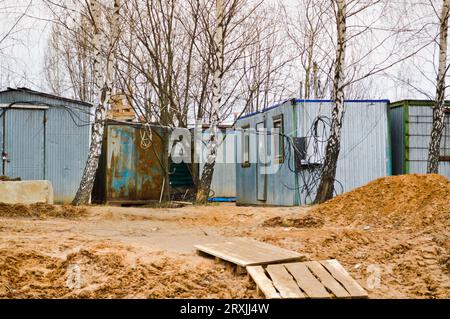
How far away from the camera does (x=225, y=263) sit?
6230 millimetres

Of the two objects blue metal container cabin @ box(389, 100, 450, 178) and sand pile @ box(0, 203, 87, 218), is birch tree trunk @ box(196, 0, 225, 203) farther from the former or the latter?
blue metal container cabin @ box(389, 100, 450, 178)

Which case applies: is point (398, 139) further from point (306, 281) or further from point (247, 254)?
point (306, 281)

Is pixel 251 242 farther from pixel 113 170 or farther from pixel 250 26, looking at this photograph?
pixel 250 26

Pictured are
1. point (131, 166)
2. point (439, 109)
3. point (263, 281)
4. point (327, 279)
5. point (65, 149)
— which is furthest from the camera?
point (131, 166)

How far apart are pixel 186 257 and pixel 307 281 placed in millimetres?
1706

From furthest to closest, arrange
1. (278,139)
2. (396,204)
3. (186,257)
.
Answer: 1. (278,139)
2. (396,204)
3. (186,257)

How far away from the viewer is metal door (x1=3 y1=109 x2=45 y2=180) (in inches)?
611

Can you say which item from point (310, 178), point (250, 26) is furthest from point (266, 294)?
point (250, 26)

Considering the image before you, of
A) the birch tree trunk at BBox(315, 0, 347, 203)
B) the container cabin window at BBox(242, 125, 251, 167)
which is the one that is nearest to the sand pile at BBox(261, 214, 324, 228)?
the birch tree trunk at BBox(315, 0, 347, 203)

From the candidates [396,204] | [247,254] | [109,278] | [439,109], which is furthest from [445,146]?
[109,278]

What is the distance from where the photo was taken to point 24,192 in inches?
489

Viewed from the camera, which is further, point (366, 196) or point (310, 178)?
point (310, 178)

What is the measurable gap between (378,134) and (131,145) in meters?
7.17

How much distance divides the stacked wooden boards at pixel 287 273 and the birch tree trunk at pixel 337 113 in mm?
6882
